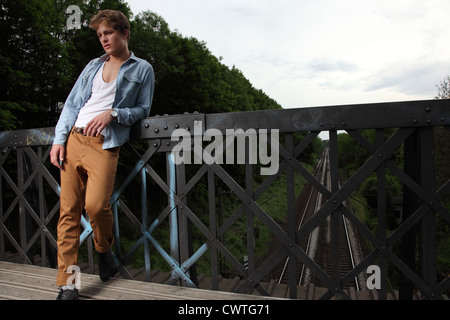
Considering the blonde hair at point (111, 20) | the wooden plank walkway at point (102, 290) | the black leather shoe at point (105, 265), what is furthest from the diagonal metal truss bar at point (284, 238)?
the blonde hair at point (111, 20)

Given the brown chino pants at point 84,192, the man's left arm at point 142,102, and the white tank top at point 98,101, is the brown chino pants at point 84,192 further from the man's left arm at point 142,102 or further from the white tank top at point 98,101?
the man's left arm at point 142,102

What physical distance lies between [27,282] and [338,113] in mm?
2828

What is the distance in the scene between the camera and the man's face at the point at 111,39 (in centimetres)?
277

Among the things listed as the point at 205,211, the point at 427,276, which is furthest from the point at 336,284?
the point at 205,211

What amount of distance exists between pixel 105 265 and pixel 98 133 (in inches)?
43.3

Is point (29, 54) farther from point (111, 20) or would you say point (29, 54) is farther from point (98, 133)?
point (98, 133)

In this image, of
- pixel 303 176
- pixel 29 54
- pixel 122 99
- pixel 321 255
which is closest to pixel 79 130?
pixel 122 99

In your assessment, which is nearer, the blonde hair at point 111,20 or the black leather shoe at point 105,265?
the blonde hair at point 111,20

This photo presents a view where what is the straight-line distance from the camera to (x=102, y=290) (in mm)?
2850

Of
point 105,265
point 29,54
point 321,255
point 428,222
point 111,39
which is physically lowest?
point 321,255

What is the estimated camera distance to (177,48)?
2319 centimetres

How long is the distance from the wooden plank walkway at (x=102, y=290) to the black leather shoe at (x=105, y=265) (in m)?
0.05

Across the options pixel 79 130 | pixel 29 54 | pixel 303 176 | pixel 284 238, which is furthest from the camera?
pixel 29 54
